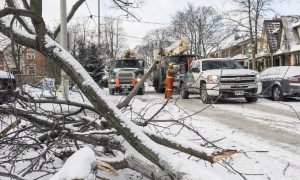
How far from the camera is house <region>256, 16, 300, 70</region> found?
40.1 meters

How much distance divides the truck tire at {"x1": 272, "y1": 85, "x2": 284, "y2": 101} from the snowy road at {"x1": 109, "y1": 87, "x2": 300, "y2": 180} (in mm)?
3271

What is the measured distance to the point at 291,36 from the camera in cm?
4134

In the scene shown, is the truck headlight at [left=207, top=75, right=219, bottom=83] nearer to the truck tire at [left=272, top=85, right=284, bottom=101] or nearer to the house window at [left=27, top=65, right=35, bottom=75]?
the truck tire at [left=272, top=85, right=284, bottom=101]

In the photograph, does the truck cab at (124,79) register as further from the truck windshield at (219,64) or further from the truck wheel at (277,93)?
the truck wheel at (277,93)

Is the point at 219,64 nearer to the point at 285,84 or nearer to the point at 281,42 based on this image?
the point at 285,84

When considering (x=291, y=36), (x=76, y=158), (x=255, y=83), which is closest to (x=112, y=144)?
(x=76, y=158)

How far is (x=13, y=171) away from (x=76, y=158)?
4.81 feet

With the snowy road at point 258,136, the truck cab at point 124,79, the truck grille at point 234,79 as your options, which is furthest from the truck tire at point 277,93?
the truck cab at point 124,79

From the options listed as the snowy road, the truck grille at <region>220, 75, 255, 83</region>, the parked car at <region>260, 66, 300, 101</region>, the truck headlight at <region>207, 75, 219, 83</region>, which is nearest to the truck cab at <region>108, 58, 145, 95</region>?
the truck headlight at <region>207, 75, 219, 83</region>

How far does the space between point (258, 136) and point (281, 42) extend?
124ft

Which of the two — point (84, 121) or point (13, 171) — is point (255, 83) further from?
point (13, 171)

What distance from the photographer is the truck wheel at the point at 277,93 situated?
16.7 meters

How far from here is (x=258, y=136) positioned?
8.08 m

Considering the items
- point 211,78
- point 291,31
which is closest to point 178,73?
point 211,78
